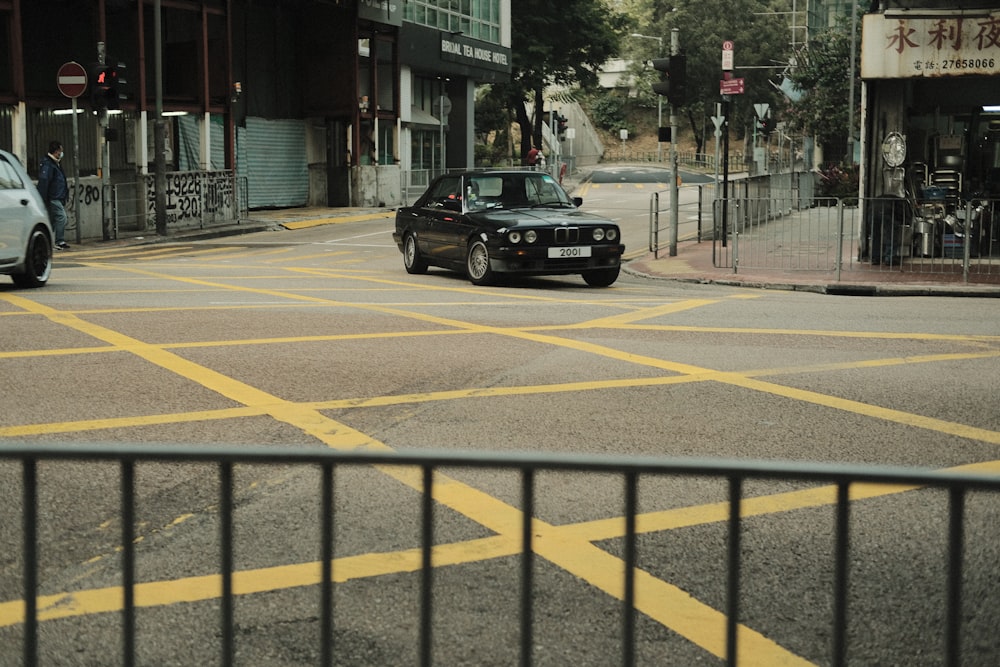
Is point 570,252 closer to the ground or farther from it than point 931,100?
closer to the ground

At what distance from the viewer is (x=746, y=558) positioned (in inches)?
190

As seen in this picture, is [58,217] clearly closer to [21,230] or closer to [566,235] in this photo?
[21,230]

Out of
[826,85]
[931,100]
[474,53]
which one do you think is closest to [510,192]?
[931,100]

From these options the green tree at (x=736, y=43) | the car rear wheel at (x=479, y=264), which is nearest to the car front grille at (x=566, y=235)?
the car rear wheel at (x=479, y=264)

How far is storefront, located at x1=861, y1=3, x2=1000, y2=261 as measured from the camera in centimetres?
2036

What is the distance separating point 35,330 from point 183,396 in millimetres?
3729

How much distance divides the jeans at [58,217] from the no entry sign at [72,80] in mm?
2434

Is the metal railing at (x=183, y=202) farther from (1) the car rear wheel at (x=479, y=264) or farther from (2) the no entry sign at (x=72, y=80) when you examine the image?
(1) the car rear wheel at (x=479, y=264)

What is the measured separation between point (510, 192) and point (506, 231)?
4.84ft

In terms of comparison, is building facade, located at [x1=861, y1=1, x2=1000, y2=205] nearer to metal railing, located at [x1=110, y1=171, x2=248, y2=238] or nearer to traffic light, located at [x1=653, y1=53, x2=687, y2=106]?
traffic light, located at [x1=653, y1=53, x2=687, y2=106]

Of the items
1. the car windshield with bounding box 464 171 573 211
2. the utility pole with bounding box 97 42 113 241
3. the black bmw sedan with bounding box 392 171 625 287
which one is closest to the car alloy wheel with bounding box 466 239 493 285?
the black bmw sedan with bounding box 392 171 625 287

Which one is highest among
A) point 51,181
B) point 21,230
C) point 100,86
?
point 100,86

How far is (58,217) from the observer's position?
24.4 meters

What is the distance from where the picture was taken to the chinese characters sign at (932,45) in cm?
2041
